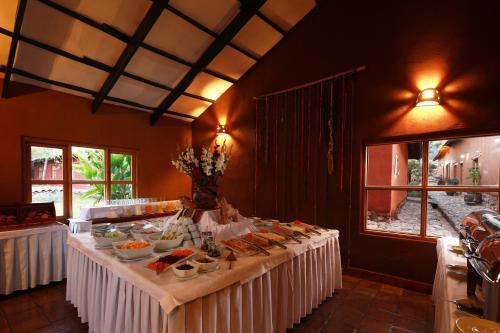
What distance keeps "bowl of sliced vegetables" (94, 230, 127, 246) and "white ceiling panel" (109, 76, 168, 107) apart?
3.30 metres

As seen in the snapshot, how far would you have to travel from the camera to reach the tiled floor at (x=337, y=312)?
2307mm

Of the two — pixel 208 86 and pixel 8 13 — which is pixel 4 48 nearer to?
pixel 8 13

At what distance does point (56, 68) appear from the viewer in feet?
12.5

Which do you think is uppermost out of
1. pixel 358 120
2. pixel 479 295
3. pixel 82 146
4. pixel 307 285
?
pixel 358 120

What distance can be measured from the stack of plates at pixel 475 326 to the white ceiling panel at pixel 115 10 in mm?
4300

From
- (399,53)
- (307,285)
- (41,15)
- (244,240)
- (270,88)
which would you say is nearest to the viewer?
(244,240)

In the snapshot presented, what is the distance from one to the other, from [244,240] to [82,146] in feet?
13.3

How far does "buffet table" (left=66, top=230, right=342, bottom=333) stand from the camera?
1.32 metres

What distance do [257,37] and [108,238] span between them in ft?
13.7

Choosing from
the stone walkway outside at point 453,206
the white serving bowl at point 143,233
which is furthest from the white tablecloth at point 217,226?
the stone walkway outside at point 453,206

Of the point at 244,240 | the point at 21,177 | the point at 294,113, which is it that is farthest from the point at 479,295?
the point at 21,177

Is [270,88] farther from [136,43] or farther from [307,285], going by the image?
[307,285]

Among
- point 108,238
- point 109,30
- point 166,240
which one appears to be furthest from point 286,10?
point 108,238

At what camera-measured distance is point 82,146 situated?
14.9 feet
